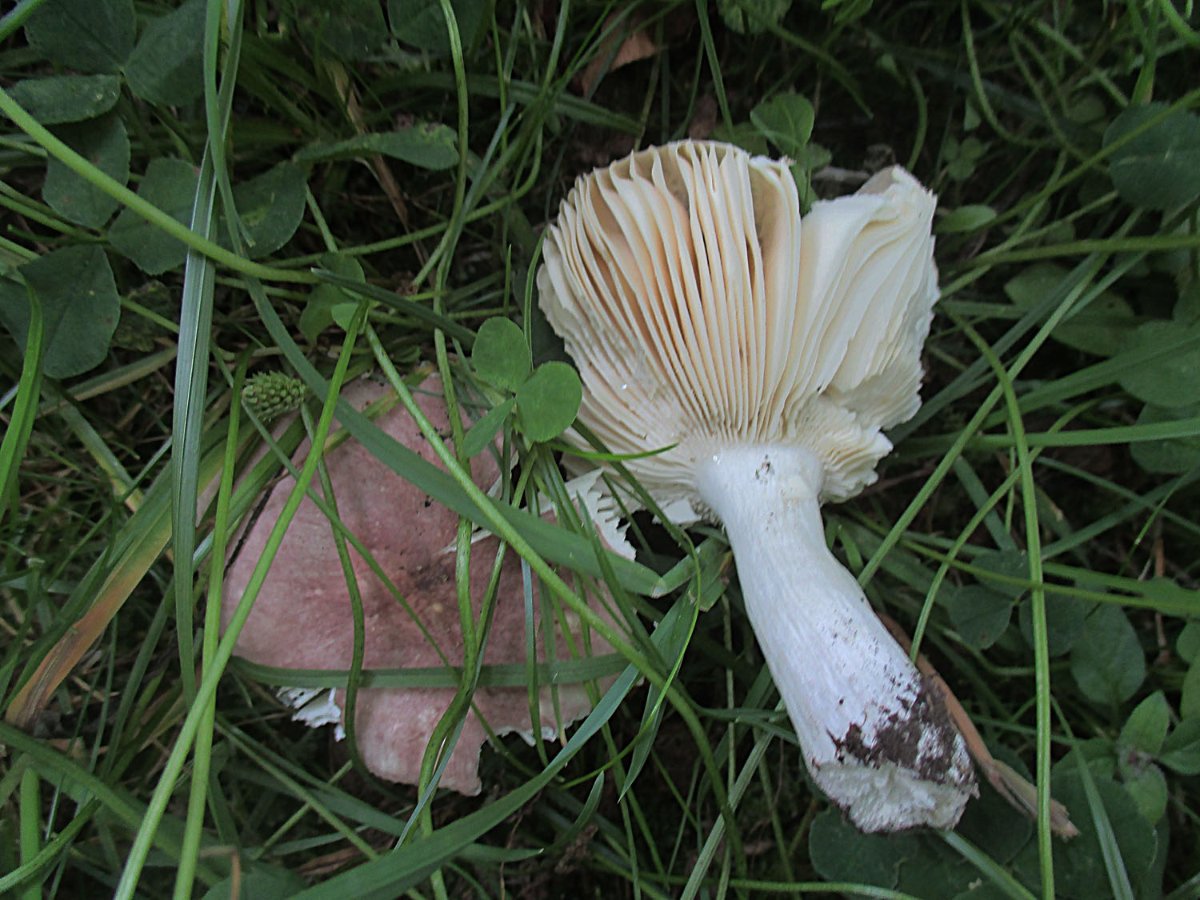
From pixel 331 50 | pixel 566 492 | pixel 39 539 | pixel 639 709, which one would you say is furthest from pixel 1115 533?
pixel 39 539

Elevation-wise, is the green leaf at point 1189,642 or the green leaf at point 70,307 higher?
the green leaf at point 70,307

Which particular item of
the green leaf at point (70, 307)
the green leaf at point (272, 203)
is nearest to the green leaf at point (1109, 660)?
the green leaf at point (272, 203)

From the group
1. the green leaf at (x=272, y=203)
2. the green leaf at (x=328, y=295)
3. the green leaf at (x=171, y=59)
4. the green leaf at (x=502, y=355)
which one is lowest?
the green leaf at (x=502, y=355)

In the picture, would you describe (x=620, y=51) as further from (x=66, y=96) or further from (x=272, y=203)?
(x=66, y=96)

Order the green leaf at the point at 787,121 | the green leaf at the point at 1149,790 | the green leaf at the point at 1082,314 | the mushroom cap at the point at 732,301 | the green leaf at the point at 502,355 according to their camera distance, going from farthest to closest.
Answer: the green leaf at the point at 1082,314 < the green leaf at the point at 787,121 < the green leaf at the point at 1149,790 < the green leaf at the point at 502,355 < the mushroom cap at the point at 732,301

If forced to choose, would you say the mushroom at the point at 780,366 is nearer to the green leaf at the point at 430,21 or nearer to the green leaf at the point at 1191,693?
the green leaf at the point at 430,21

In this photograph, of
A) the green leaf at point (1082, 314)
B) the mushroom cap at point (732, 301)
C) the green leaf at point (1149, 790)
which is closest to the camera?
the mushroom cap at point (732, 301)
